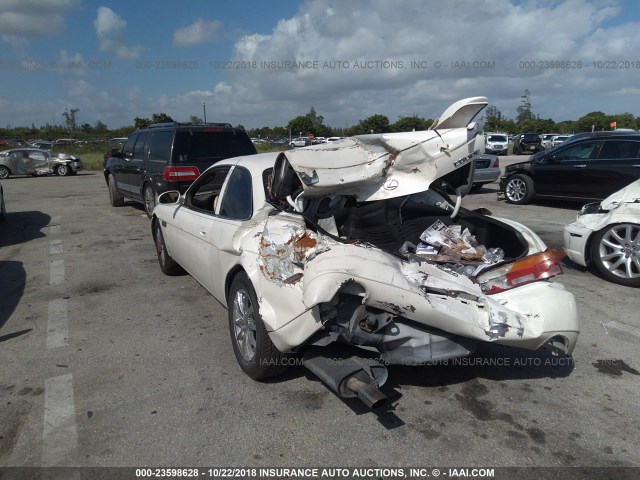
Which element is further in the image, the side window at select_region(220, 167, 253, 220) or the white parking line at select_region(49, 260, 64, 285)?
the white parking line at select_region(49, 260, 64, 285)

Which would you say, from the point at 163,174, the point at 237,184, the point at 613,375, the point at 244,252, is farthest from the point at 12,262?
the point at 613,375

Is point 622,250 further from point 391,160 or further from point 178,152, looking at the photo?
point 178,152

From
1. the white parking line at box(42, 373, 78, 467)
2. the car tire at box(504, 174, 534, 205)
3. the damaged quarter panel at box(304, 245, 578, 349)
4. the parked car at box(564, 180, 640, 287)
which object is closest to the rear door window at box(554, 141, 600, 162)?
the car tire at box(504, 174, 534, 205)

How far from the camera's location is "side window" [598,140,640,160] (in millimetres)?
9977


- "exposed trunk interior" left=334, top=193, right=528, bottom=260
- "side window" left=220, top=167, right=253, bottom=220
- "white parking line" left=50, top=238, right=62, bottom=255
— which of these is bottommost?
"white parking line" left=50, top=238, right=62, bottom=255

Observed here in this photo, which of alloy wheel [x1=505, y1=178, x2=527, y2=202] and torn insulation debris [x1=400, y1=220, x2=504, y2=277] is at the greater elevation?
torn insulation debris [x1=400, y1=220, x2=504, y2=277]

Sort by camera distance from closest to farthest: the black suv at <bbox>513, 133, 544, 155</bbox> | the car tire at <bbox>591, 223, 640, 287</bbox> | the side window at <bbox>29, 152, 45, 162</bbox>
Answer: the car tire at <bbox>591, 223, 640, 287</bbox>, the side window at <bbox>29, 152, 45, 162</bbox>, the black suv at <bbox>513, 133, 544, 155</bbox>

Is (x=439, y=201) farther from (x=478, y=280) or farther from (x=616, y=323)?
(x=616, y=323)

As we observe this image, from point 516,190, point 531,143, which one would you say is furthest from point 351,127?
point 516,190

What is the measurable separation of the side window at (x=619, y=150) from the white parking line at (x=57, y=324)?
10590 millimetres

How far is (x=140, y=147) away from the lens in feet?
32.9

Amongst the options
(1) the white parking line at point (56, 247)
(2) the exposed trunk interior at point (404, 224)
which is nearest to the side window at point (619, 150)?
(2) the exposed trunk interior at point (404, 224)

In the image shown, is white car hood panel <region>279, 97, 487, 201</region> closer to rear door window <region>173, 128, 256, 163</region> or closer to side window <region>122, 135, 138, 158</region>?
rear door window <region>173, 128, 256, 163</region>

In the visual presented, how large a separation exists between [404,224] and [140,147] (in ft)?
25.1
